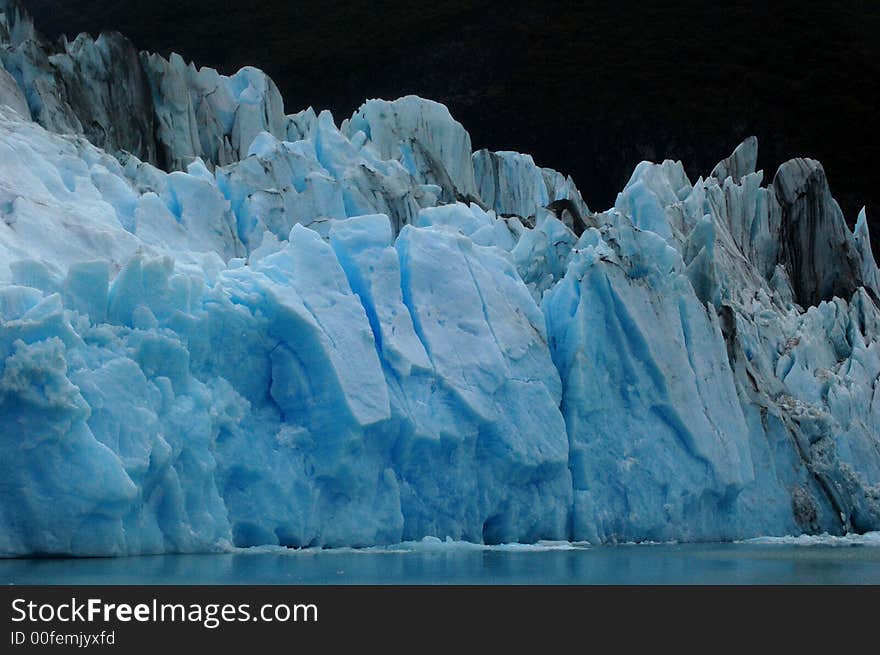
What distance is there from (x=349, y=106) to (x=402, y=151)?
1789 centimetres

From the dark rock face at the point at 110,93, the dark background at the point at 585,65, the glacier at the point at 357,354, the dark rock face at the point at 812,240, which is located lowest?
the glacier at the point at 357,354

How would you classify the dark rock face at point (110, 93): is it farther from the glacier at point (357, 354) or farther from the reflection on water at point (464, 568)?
the reflection on water at point (464, 568)

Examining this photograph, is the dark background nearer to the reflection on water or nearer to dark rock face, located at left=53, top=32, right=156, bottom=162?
dark rock face, located at left=53, top=32, right=156, bottom=162

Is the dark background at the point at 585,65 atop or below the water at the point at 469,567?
atop

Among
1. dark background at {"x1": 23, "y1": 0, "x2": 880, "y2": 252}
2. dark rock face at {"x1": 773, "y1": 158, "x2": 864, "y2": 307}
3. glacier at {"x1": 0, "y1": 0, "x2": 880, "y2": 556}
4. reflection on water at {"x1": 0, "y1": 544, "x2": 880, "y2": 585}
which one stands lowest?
reflection on water at {"x1": 0, "y1": 544, "x2": 880, "y2": 585}

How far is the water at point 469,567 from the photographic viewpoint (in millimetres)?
8664

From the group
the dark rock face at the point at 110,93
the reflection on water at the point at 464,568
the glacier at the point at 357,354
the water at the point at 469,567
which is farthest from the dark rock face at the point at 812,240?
the dark rock face at the point at 110,93

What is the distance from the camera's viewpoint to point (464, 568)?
33.1 feet

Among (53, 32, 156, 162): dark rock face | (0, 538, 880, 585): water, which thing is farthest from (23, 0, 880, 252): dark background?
(0, 538, 880, 585): water

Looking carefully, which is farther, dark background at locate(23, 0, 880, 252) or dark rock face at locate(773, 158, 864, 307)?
dark background at locate(23, 0, 880, 252)

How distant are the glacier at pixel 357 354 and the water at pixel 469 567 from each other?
23.1 inches

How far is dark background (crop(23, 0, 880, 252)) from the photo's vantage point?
123ft

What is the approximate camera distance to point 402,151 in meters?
21.6
